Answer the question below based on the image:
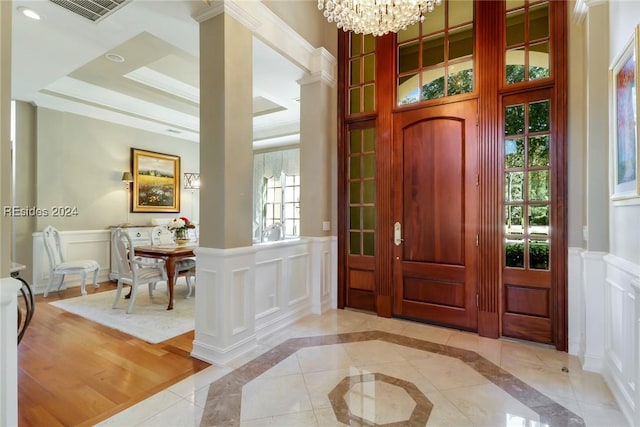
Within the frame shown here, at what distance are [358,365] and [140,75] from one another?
16.0 ft

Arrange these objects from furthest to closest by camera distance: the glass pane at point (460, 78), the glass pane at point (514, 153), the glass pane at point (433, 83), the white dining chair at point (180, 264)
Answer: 1. the white dining chair at point (180, 264)
2. the glass pane at point (433, 83)
3. the glass pane at point (460, 78)
4. the glass pane at point (514, 153)

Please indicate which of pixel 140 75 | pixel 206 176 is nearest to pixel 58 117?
pixel 140 75

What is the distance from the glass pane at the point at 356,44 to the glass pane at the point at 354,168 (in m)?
1.35

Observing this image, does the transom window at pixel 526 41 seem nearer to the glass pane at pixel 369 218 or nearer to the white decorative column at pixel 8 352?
the glass pane at pixel 369 218

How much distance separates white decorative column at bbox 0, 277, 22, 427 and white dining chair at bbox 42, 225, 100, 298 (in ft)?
13.0

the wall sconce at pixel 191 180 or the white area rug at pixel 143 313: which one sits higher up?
the wall sconce at pixel 191 180

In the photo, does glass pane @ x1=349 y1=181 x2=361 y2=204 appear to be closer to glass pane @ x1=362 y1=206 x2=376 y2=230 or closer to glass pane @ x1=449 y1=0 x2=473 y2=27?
glass pane @ x1=362 y1=206 x2=376 y2=230

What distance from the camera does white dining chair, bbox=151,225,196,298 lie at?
443cm

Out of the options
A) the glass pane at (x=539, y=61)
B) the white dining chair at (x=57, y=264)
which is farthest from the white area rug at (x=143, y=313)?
the glass pane at (x=539, y=61)

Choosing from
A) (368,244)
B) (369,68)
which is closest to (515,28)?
(369,68)

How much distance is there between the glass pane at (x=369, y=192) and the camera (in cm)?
383

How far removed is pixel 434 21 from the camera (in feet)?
11.4

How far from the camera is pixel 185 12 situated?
8.61ft

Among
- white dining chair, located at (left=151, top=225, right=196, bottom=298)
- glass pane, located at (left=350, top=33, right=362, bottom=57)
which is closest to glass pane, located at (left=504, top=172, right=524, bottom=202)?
glass pane, located at (left=350, top=33, right=362, bottom=57)
